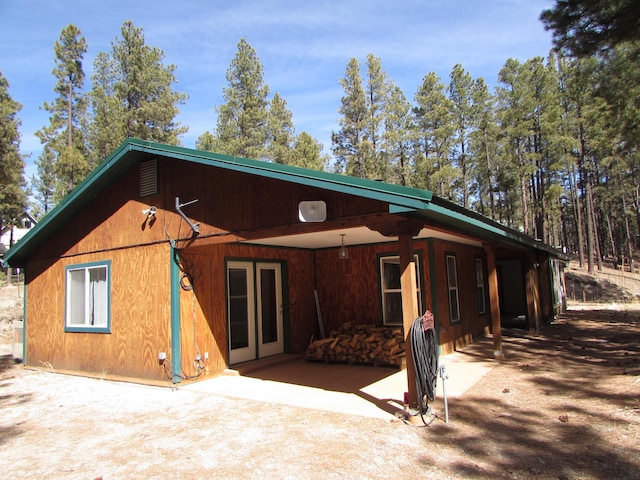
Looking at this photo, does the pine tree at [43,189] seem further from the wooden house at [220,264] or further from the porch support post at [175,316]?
the porch support post at [175,316]

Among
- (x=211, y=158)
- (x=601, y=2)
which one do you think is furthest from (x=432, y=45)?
(x=211, y=158)

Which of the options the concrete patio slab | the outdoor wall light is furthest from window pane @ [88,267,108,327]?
the concrete patio slab

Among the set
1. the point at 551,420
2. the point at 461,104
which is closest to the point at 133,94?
the point at 461,104

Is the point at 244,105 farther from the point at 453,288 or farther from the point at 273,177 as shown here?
the point at 273,177

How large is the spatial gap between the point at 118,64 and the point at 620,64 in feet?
60.8

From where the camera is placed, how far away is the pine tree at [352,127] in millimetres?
25734

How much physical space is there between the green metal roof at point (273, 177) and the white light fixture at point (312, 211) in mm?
343

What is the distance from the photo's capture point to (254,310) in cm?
857

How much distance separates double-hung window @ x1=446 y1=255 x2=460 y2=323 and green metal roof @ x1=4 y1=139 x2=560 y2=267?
1330 mm

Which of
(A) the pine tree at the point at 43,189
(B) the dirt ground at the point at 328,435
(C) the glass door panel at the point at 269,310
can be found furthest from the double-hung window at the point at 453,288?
(A) the pine tree at the point at 43,189

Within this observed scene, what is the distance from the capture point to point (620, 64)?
32.6ft

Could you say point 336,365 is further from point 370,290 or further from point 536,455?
point 536,455

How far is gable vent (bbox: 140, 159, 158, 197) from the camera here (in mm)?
7668

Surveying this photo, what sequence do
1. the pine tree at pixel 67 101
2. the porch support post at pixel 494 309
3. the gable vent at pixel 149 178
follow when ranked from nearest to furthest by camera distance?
the gable vent at pixel 149 178
the porch support post at pixel 494 309
the pine tree at pixel 67 101
